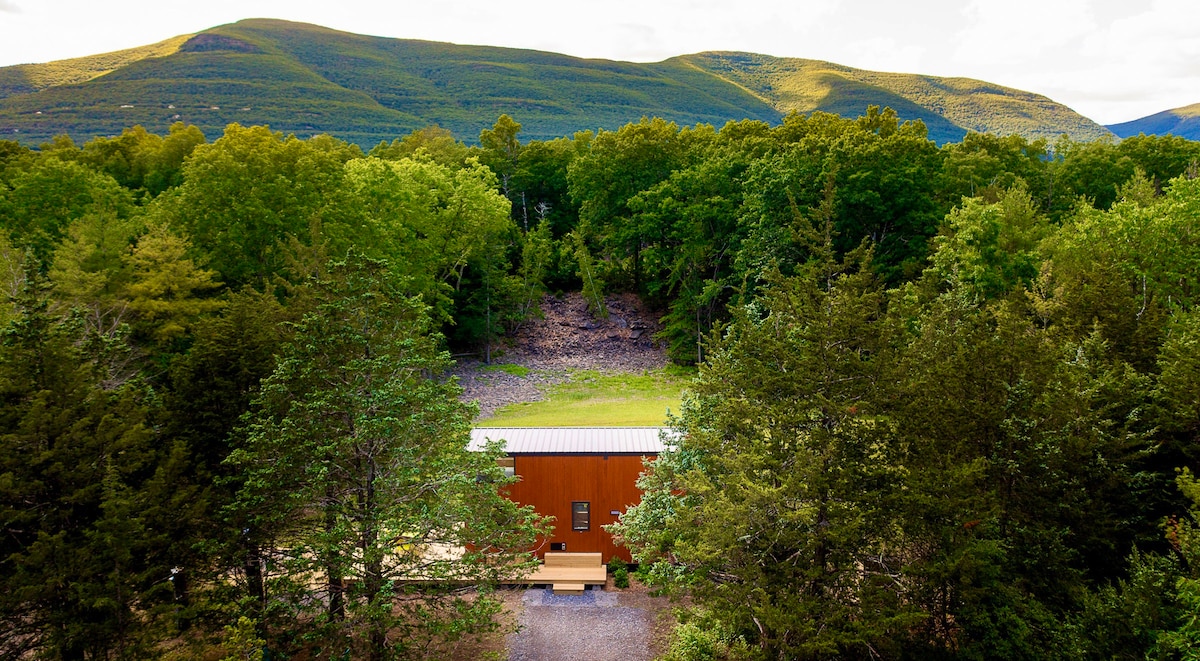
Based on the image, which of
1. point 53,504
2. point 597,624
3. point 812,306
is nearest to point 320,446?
point 53,504

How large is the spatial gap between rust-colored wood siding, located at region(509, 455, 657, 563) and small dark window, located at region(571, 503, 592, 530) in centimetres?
9

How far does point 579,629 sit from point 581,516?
136 inches

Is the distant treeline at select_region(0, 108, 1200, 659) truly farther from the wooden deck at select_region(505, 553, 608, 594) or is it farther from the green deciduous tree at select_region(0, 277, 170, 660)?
the wooden deck at select_region(505, 553, 608, 594)

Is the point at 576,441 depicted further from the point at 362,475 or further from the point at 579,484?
the point at 362,475

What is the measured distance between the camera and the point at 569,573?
1764 cm

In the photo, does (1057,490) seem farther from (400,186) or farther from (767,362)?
(400,186)

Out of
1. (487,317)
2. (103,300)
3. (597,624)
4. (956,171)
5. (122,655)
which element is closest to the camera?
(122,655)

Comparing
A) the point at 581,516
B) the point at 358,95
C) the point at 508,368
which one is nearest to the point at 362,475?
the point at 581,516

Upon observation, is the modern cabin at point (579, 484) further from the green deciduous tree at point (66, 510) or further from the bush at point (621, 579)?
the green deciduous tree at point (66, 510)

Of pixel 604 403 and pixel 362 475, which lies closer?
pixel 362 475

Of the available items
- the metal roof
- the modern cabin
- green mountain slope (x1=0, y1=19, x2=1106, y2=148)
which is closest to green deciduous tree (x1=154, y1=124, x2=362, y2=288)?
the metal roof

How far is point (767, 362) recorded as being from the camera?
1186 centimetres

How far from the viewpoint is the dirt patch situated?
33.0 meters

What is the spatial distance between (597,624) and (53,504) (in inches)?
421
